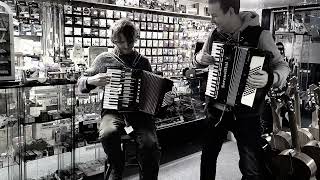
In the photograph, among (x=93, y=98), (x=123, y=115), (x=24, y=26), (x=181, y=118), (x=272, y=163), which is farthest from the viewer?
(x=24, y=26)

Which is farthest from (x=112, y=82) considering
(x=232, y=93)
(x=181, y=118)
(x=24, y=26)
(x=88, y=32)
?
(x=88, y=32)

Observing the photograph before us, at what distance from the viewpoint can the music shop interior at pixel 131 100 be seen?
2279 millimetres

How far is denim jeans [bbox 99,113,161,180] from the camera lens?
7.59 ft

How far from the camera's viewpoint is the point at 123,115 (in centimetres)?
253

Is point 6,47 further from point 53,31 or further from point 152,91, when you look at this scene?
point 53,31

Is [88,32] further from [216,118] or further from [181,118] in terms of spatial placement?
[216,118]

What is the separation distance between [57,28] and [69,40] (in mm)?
352

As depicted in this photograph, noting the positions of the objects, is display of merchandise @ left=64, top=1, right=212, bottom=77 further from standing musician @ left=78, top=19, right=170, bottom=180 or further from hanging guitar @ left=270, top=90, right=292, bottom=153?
standing musician @ left=78, top=19, right=170, bottom=180

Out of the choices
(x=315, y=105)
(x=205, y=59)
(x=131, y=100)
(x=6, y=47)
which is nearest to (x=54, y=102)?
(x=6, y=47)

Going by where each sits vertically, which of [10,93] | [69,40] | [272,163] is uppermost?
[69,40]

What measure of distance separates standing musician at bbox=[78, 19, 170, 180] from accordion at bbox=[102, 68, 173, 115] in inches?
3.4

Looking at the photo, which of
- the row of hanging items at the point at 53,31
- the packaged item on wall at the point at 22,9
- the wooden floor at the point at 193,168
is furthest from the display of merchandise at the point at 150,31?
the wooden floor at the point at 193,168

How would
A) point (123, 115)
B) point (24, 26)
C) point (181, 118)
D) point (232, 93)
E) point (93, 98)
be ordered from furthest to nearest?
point (24, 26) < point (181, 118) < point (93, 98) < point (123, 115) < point (232, 93)

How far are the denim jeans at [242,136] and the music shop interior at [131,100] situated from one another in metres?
0.04
